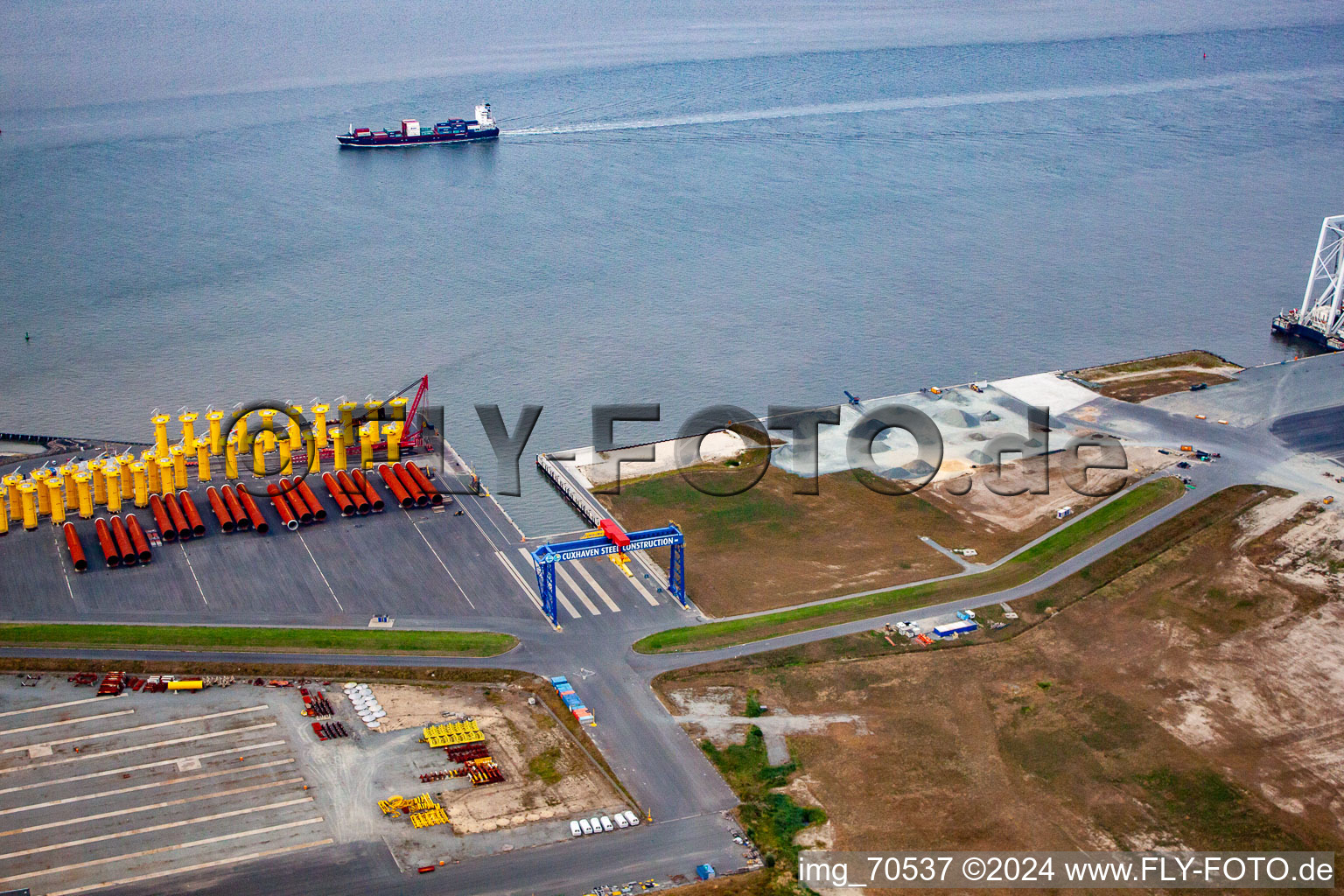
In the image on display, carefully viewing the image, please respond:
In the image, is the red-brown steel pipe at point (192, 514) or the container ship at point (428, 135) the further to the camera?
the container ship at point (428, 135)

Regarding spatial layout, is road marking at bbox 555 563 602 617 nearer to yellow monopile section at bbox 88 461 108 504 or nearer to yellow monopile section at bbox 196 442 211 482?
yellow monopile section at bbox 196 442 211 482

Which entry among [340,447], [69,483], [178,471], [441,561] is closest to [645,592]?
[441,561]

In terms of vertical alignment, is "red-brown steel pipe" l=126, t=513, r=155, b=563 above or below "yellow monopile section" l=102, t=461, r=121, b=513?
below

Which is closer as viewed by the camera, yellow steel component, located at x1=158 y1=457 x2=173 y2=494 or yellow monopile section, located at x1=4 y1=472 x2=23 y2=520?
yellow monopile section, located at x1=4 y1=472 x2=23 y2=520

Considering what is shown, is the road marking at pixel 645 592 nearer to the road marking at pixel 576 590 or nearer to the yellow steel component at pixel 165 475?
the road marking at pixel 576 590

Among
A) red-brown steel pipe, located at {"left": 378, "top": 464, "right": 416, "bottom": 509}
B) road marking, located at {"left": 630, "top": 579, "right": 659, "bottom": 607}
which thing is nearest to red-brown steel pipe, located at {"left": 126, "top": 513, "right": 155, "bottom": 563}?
red-brown steel pipe, located at {"left": 378, "top": 464, "right": 416, "bottom": 509}

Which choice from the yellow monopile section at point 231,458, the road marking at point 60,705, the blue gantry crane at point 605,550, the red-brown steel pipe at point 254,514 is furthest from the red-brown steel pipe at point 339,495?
the road marking at point 60,705

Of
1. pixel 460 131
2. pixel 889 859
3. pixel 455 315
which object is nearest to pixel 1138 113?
pixel 460 131
